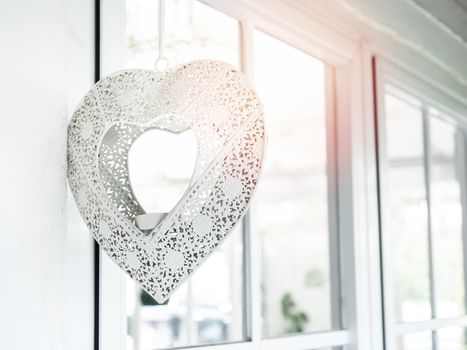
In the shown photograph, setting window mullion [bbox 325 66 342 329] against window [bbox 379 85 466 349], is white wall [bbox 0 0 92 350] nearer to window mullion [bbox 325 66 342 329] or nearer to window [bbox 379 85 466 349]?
window mullion [bbox 325 66 342 329]

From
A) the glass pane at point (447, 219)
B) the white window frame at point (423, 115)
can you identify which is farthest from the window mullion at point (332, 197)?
the glass pane at point (447, 219)

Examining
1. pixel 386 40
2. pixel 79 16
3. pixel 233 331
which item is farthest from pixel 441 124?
pixel 233 331

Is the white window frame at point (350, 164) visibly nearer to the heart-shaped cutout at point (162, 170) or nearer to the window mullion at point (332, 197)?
the window mullion at point (332, 197)

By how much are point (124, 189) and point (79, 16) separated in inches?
14.0

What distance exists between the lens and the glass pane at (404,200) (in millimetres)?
4227

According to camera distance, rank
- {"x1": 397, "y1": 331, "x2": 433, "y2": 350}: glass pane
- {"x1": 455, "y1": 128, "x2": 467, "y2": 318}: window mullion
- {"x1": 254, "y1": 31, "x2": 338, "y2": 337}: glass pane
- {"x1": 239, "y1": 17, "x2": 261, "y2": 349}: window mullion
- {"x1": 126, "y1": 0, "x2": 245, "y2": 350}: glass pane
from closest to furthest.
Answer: {"x1": 239, "y1": 17, "x2": 261, "y2": 349}: window mullion < {"x1": 397, "y1": 331, "x2": 433, "y2": 350}: glass pane < {"x1": 455, "y1": 128, "x2": 467, "y2": 318}: window mullion < {"x1": 126, "y1": 0, "x2": 245, "y2": 350}: glass pane < {"x1": 254, "y1": 31, "x2": 338, "y2": 337}: glass pane

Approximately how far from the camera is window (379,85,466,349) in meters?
2.35

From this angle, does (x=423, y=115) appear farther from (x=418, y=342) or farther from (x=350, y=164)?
(x=418, y=342)

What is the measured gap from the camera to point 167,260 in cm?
116

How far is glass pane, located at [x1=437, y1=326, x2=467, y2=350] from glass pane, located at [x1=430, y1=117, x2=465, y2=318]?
0.25 ft

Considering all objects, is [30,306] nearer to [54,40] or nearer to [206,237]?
[206,237]

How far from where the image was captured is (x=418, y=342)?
9.25 feet

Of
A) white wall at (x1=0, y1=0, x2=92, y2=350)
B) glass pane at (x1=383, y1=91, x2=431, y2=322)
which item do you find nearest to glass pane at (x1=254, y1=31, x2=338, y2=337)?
glass pane at (x1=383, y1=91, x2=431, y2=322)

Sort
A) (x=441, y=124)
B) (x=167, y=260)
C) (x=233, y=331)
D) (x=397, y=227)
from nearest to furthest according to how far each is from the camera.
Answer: (x=167, y=260) < (x=441, y=124) < (x=397, y=227) < (x=233, y=331)
